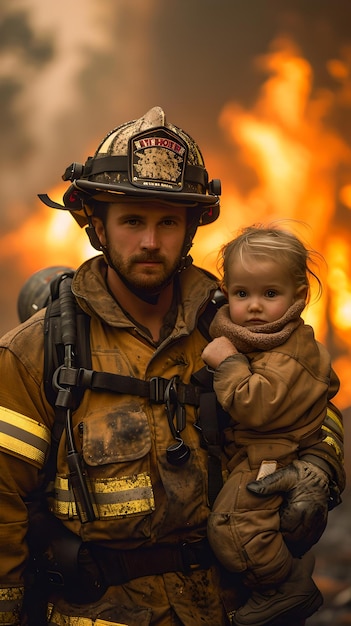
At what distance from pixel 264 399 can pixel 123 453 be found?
1.83 feet

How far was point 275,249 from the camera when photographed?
2703mm

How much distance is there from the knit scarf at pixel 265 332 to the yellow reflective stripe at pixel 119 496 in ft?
2.01

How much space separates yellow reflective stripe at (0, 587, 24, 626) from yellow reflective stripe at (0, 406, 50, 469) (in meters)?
0.47

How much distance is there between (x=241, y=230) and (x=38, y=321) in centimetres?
91

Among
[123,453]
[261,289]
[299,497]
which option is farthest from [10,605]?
[261,289]

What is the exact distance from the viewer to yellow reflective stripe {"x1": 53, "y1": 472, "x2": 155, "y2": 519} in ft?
8.51

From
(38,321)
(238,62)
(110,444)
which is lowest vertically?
(110,444)

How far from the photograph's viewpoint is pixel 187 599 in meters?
2.70

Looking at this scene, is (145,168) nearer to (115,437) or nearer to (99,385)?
(99,385)

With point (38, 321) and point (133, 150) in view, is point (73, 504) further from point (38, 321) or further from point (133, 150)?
point (133, 150)

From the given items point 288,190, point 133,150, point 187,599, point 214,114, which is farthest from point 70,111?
point 187,599

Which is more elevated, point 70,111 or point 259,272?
point 70,111

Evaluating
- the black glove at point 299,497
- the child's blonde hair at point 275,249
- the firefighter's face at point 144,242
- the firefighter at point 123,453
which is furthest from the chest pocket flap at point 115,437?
the child's blonde hair at point 275,249

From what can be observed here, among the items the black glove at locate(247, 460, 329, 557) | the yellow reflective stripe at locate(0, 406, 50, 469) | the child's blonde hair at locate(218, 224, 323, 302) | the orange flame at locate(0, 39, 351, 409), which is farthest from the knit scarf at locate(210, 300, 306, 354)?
the orange flame at locate(0, 39, 351, 409)
